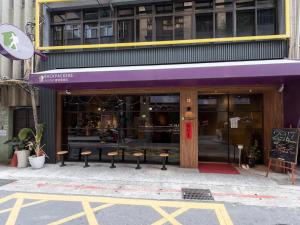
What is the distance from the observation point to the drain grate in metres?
7.07

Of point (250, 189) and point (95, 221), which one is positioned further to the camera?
point (250, 189)

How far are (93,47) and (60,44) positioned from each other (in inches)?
88.8

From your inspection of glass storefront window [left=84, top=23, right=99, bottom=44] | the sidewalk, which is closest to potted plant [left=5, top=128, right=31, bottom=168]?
the sidewalk

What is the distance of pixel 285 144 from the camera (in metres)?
8.74

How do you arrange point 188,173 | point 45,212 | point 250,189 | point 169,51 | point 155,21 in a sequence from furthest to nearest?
point 155,21, point 169,51, point 188,173, point 250,189, point 45,212

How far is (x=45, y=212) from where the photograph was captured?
6.05 meters

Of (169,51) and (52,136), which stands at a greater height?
(169,51)

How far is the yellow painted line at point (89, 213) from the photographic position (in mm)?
5555

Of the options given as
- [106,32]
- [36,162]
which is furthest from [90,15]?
[36,162]

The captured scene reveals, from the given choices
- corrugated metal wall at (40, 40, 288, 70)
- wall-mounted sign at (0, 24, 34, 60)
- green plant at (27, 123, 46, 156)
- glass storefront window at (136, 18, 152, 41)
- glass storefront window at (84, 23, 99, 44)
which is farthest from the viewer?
glass storefront window at (84, 23, 99, 44)

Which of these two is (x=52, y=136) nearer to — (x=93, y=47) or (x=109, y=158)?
(x=109, y=158)

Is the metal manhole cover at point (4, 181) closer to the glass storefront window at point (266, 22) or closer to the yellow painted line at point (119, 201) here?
the yellow painted line at point (119, 201)

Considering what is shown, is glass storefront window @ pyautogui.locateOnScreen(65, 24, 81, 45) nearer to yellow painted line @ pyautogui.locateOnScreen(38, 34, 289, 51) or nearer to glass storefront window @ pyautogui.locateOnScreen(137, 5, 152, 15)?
yellow painted line @ pyautogui.locateOnScreen(38, 34, 289, 51)

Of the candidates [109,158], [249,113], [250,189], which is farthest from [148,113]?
[250,189]
